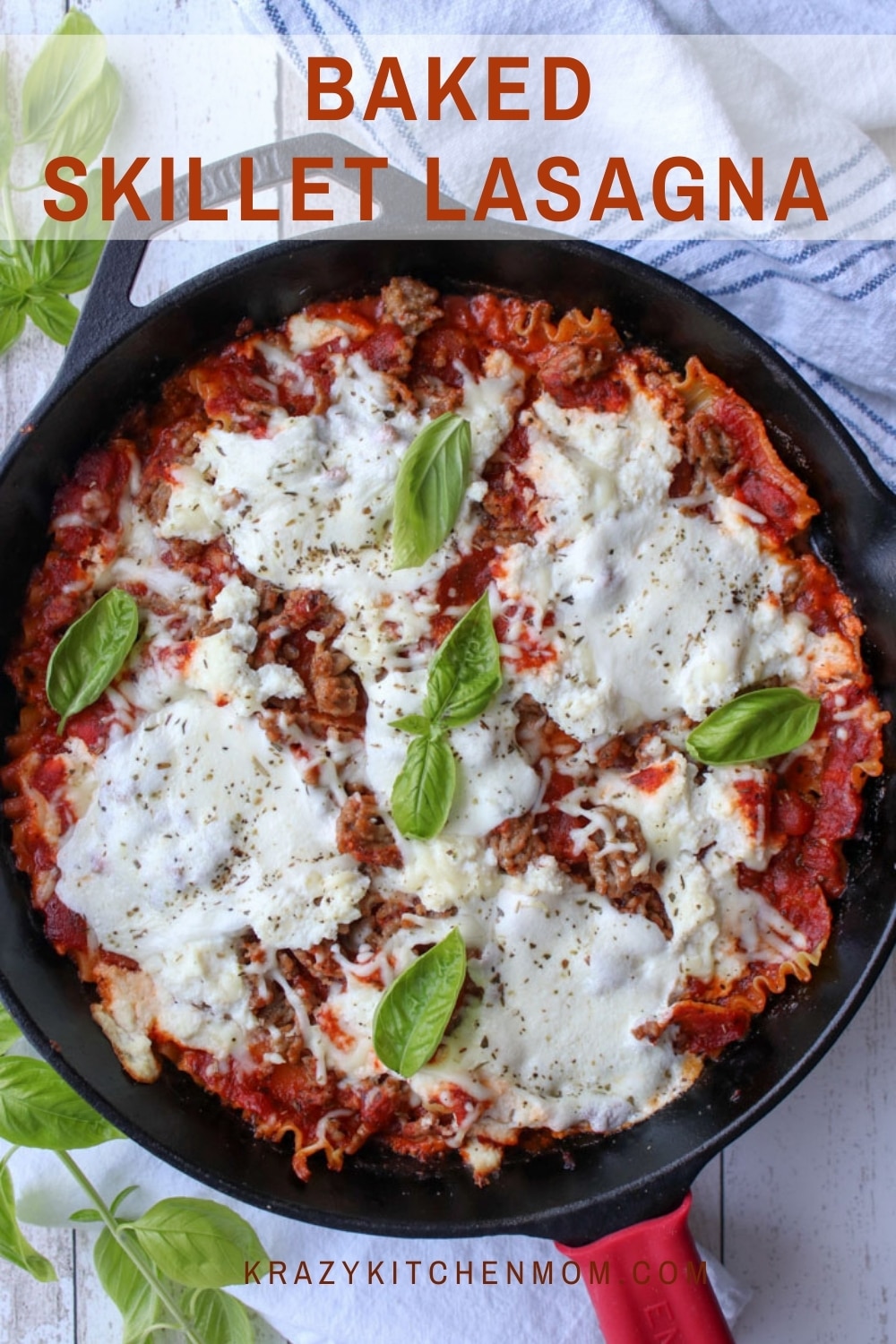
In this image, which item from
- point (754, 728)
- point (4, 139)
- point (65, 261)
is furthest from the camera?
point (4, 139)

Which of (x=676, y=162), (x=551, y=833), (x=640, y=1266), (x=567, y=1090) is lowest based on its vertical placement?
(x=640, y=1266)

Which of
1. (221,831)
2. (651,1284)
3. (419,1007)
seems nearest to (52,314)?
(221,831)

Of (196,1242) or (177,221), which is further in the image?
(196,1242)

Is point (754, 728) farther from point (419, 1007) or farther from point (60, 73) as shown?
point (60, 73)

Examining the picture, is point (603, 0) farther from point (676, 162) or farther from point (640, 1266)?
point (640, 1266)

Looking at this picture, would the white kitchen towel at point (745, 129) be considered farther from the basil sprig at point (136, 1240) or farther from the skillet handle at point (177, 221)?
the basil sprig at point (136, 1240)

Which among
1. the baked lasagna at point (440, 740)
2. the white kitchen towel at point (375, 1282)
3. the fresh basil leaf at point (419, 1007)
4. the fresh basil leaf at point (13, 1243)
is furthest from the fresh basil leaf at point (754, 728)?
the fresh basil leaf at point (13, 1243)

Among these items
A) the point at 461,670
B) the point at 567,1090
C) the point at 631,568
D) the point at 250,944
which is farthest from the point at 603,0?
the point at 567,1090

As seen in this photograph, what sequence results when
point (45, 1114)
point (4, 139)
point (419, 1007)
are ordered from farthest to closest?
point (4, 139)
point (45, 1114)
point (419, 1007)
